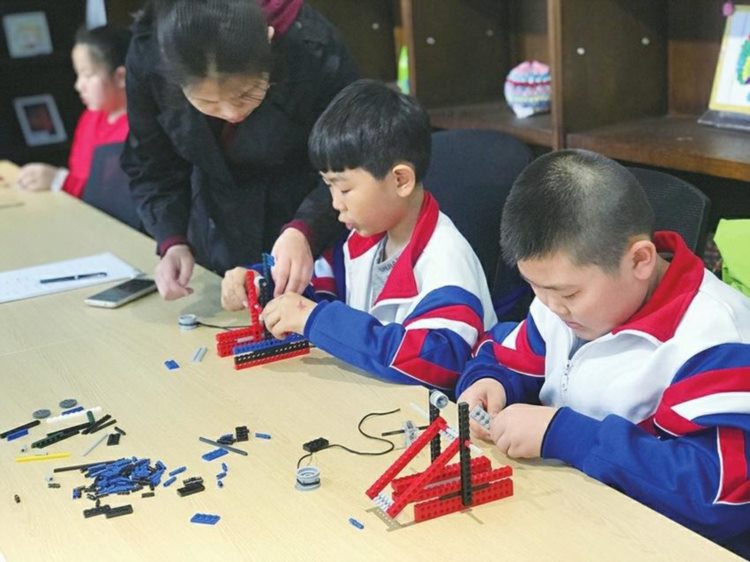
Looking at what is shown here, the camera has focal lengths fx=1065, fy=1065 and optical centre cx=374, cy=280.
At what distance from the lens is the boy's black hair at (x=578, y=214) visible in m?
1.42

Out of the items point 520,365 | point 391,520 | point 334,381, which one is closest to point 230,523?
point 391,520

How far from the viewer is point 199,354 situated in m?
1.83

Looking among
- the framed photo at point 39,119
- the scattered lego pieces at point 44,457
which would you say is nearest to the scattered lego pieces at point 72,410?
the scattered lego pieces at point 44,457

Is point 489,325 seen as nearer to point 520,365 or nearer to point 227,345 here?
point 520,365

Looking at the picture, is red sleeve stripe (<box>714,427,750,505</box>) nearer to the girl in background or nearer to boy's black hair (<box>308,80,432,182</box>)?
boy's black hair (<box>308,80,432,182</box>)

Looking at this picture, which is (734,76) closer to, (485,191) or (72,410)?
(485,191)

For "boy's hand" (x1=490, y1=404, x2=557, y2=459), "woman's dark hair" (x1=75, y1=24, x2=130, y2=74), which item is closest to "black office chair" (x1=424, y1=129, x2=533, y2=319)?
"boy's hand" (x1=490, y1=404, x2=557, y2=459)

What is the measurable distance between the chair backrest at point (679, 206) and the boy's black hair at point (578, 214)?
13.6 inches

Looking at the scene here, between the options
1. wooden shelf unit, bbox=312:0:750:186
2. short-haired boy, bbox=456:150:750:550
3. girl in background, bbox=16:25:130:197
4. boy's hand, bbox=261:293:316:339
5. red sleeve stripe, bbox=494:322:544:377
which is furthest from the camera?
girl in background, bbox=16:25:130:197

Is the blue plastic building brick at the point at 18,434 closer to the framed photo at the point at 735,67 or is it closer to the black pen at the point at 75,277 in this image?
the black pen at the point at 75,277

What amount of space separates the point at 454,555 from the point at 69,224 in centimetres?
199

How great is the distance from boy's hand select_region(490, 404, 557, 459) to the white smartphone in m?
1.00

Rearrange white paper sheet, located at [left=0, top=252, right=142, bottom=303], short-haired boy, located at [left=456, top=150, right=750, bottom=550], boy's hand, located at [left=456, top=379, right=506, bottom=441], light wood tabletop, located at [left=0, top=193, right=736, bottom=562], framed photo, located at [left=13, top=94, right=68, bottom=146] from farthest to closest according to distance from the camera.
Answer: framed photo, located at [left=13, top=94, right=68, bottom=146], white paper sheet, located at [left=0, top=252, right=142, bottom=303], boy's hand, located at [left=456, top=379, right=506, bottom=441], short-haired boy, located at [left=456, top=150, right=750, bottom=550], light wood tabletop, located at [left=0, top=193, right=736, bottom=562]

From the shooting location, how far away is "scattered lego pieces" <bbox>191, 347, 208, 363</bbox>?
5.95 feet
